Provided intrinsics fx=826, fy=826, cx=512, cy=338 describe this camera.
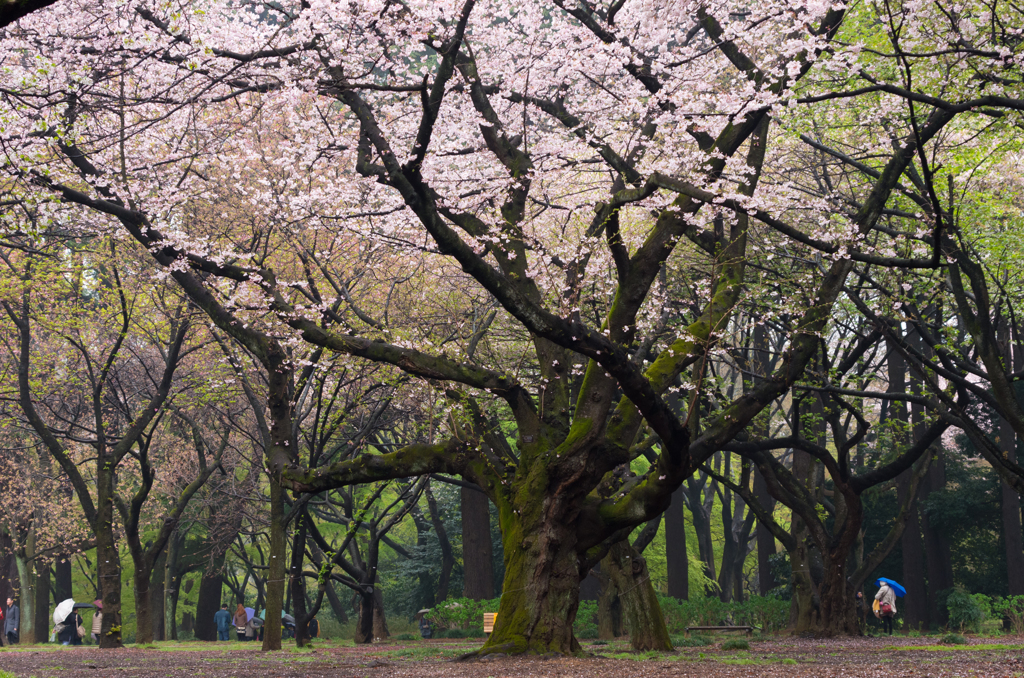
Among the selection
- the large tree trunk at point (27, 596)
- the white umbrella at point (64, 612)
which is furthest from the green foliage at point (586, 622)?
the large tree trunk at point (27, 596)

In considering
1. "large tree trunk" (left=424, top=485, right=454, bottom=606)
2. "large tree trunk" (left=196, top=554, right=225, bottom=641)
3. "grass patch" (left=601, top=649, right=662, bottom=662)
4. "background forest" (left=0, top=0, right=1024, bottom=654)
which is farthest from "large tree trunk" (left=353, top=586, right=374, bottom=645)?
"large tree trunk" (left=196, top=554, right=225, bottom=641)

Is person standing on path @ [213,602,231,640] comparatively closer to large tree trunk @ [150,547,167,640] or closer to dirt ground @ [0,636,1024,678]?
large tree trunk @ [150,547,167,640]

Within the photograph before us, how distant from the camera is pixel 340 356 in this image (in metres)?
16.5

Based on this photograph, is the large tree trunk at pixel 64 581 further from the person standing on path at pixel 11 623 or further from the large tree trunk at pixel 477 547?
the large tree trunk at pixel 477 547

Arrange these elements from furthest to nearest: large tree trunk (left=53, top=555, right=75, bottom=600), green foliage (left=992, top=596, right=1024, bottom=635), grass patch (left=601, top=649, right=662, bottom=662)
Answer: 1. large tree trunk (left=53, top=555, right=75, bottom=600)
2. green foliage (left=992, top=596, right=1024, bottom=635)
3. grass patch (left=601, top=649, right=662, bottom=662)

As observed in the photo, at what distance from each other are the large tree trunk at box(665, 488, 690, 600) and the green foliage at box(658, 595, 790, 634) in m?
1.79

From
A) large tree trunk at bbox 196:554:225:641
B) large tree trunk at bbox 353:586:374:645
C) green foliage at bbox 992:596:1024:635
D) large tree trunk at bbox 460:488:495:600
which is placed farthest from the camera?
large tree trunk at bbox 196:554:225:641

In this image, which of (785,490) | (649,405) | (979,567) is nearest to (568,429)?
(649,405)

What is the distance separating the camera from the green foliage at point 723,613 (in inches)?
901

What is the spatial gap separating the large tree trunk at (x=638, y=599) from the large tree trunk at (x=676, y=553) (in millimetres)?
11851

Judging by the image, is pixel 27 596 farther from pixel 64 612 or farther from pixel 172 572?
pixel 172 572

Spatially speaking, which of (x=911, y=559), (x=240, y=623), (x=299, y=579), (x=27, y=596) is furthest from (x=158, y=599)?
(x=911, y=559)

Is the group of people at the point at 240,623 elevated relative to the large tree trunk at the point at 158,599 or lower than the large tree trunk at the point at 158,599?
lower

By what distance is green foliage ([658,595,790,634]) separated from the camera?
75.0ft
